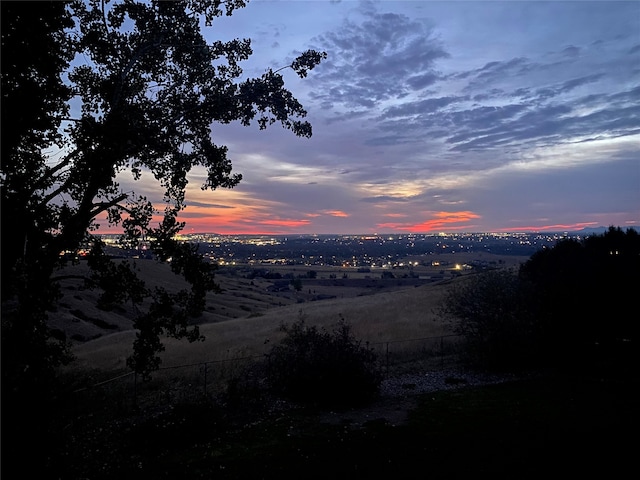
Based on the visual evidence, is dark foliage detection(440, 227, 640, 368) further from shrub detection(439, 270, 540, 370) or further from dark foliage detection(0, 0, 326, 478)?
dark foliage detection(0, 0, 326, 478)

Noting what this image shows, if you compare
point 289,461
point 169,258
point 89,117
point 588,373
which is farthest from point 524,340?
point 89,117

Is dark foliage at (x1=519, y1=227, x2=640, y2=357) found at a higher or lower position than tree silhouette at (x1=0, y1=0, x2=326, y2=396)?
lower

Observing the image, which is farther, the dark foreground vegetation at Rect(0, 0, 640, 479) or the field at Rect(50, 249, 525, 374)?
the field at Rect(50, 249, 525, 374)

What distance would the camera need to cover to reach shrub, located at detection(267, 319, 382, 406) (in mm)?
17031

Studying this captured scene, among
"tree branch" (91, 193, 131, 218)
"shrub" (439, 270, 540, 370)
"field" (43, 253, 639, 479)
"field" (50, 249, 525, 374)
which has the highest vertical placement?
"tree branch" (91, 193, 131, 218)

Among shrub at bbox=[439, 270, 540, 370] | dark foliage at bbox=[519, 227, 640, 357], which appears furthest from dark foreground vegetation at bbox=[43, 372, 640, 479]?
dark foliage at bbox=[519, 227, 640, 357]

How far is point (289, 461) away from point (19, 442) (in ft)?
24.6

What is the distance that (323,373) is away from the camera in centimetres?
1734

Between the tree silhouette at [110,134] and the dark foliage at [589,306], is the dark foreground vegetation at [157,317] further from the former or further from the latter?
the dark foliage at [589,306]

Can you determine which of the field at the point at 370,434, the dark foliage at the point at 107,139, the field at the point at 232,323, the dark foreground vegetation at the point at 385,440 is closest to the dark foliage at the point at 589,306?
the field at the point at 370,434

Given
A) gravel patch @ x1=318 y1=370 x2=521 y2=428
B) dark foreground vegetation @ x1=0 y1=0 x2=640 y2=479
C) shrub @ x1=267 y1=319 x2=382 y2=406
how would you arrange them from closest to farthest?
dark foreground vegetation @ x1=0 y1=0 x2=640 y2=479 < gravel patch @ x1=318 y1=370 x2=521 y2=428 < shrub @ x1=267 y1=319 x2=382 y2=406

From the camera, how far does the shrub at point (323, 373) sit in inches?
671

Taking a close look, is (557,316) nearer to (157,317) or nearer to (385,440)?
(385,440)

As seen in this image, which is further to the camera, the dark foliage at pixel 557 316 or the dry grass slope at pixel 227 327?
the dry grass slope at pixel 227 327
